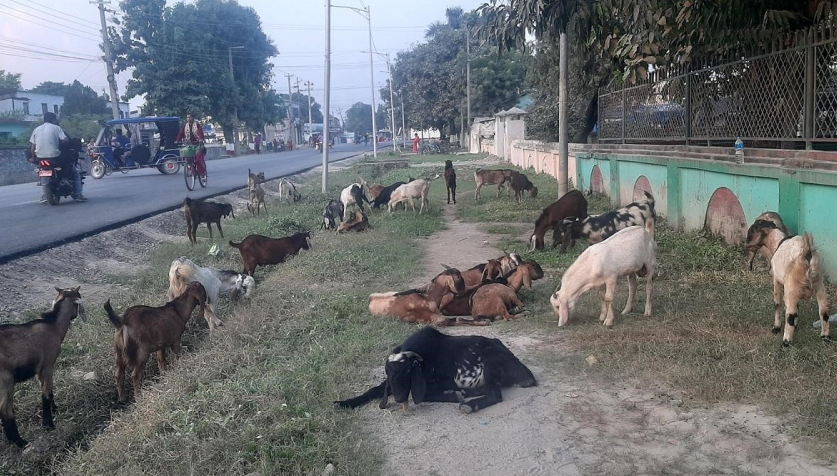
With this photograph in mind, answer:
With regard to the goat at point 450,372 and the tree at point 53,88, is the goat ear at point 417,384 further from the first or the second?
the tree at point 53,88

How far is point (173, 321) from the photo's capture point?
6504 millimetres

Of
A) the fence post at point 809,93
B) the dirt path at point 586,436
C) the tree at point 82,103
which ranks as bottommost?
the dirt path at point 586,436

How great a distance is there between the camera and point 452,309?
7082mm

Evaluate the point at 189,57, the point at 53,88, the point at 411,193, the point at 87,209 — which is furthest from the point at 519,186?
the point at 53,88

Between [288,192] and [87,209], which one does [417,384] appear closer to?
[87,209]

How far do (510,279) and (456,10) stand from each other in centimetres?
6820

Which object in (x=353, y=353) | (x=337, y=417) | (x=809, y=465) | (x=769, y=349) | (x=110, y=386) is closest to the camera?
(x=809, y=465)

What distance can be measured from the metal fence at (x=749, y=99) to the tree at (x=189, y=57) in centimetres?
4059

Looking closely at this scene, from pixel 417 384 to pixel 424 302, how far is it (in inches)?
83.0

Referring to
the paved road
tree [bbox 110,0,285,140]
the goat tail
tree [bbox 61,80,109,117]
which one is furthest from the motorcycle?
tree [bbox 61,80,109,117]

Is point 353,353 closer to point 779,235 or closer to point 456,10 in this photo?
point 779,235

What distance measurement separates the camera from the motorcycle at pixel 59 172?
50.4 feet

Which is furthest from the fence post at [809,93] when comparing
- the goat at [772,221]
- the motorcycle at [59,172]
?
the motorcycle at [59,172]

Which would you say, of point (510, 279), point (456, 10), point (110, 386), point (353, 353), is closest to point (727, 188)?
point (510, 279)
